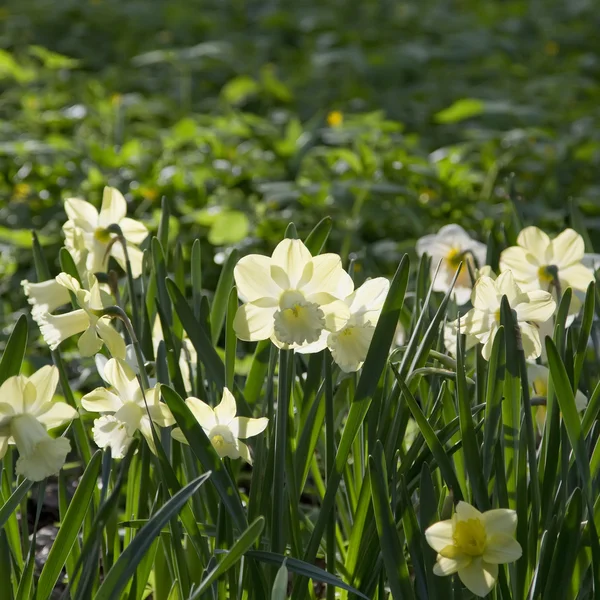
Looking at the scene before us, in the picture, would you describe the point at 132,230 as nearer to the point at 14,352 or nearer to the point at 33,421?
the point at 14,352

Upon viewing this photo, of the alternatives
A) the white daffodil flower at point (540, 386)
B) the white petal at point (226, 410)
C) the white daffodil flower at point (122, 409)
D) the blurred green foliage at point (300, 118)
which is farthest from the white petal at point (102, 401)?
the blurred green foliage at point (300, 118)

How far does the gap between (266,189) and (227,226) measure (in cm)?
19

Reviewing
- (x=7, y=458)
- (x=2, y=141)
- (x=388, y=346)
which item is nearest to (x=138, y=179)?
(x=2, y=141)

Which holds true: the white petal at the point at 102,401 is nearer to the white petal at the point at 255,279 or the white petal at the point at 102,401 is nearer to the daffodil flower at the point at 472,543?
the white petal at the point at 255,279

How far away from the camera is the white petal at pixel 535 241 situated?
1.29 metres

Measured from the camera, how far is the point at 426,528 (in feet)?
3.03

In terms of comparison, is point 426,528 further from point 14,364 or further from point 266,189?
point 266,189

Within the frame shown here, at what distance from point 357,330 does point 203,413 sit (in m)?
0.20

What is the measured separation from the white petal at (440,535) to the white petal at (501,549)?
0.04 m

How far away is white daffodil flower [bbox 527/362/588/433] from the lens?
45.5 inches

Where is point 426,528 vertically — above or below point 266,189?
above

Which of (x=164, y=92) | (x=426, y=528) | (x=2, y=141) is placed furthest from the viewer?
(x=164, y=92)

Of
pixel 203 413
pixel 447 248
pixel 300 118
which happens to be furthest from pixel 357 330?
pixel 300 118

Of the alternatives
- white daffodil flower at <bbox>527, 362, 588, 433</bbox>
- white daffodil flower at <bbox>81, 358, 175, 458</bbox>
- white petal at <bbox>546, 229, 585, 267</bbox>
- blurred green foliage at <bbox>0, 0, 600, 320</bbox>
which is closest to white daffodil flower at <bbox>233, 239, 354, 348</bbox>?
white daffodil flower at <bbox>81, 358, 175, 458</bbox>
